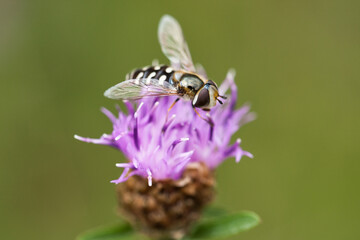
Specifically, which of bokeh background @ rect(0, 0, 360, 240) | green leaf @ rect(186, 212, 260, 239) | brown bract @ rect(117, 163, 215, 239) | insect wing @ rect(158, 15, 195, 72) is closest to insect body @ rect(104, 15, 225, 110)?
insect wing @ rect(158, 15, 195, 72)

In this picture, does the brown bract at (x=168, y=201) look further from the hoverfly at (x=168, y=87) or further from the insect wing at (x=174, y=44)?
the insect wing at (x=174, y=44)

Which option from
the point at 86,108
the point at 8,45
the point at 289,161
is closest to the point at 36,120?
the point at 86,108

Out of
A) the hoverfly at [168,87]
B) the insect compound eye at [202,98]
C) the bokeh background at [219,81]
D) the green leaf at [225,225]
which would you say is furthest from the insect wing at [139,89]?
the bokeh background at [219,81]

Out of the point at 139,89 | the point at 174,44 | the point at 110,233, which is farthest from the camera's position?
the point at 174,44

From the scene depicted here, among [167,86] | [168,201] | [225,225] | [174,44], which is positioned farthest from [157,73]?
[225,225]

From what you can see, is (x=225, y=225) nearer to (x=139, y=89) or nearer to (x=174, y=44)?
(x=139, y=89)

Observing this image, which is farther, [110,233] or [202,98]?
[110,233]
